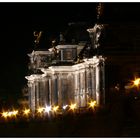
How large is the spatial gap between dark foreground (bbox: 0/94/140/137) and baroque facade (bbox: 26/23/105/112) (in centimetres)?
1859

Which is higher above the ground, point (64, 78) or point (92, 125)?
point (64, 78)

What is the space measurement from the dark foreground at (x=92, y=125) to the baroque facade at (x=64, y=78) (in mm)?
18594

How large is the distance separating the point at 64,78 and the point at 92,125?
4305cm

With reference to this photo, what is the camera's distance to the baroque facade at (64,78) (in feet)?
248

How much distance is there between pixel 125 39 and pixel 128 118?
2626 centimetres

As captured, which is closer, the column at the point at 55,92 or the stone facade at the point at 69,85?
the stone facade at the point at 69,85

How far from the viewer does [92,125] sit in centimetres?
4906

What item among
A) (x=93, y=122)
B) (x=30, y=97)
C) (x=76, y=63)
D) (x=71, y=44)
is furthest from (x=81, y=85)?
(x=93, y=122)
